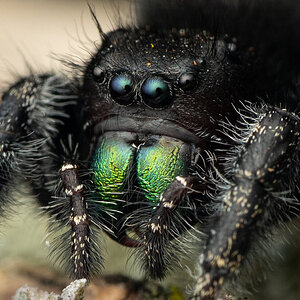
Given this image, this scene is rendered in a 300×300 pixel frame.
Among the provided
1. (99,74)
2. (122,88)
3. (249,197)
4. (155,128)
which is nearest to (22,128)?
(99,74)

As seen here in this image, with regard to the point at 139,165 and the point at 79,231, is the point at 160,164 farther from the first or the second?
the point at 79,231

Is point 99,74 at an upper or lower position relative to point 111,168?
upper

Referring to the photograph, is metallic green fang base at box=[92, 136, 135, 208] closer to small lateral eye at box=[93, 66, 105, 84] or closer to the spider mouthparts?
the spider mouthparts

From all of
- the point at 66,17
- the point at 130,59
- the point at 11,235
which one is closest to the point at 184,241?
the point at 130,59

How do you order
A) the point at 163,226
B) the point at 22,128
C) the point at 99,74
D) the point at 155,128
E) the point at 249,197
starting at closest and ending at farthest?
the point at 249,197, the point at 163,226, the point at 155,128, the point at 99,74, the point at 22,128

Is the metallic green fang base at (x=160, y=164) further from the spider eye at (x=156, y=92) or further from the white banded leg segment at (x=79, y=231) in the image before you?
the white banded leg segment at (x=79, y=231)

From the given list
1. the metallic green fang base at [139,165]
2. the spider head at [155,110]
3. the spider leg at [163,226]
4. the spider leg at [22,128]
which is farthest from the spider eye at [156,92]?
the spider leg at [22,128]
